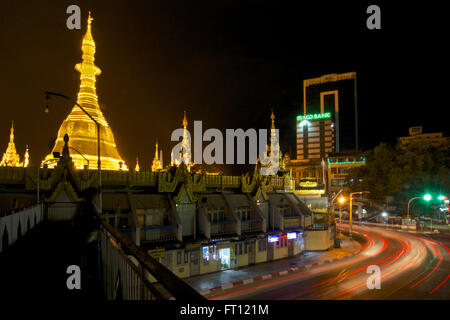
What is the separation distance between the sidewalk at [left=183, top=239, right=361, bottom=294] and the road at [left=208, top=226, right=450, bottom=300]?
0.77m

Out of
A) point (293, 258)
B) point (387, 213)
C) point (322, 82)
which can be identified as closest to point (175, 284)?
point (293, 258)

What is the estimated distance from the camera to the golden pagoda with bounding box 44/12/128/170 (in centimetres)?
3262

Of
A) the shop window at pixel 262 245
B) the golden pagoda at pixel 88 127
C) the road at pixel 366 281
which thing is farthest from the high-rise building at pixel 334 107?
the shop window at pixel 262 245

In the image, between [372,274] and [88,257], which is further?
[372,274]

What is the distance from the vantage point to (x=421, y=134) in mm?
113688

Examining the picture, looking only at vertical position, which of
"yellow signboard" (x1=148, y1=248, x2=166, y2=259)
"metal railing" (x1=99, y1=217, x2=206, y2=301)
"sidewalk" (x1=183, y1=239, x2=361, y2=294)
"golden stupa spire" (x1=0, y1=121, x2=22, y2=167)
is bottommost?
"sidewalk" (x1=183, y1=239, x2=361, y2=294)

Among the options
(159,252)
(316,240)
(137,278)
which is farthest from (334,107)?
(137,278)

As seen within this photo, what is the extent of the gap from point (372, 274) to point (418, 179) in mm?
42442

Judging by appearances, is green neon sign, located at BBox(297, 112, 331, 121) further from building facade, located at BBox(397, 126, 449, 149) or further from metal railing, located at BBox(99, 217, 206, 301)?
metal railing, located at BBox(99, 217, 206, 301)

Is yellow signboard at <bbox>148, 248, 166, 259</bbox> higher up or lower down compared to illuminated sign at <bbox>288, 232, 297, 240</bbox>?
higher up

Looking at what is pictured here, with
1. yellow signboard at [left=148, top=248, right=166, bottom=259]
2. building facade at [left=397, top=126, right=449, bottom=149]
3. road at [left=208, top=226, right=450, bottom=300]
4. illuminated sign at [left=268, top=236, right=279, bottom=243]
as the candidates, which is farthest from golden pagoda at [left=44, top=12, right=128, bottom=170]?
building facade at [left=397, top=126, right=449, bottom=149]

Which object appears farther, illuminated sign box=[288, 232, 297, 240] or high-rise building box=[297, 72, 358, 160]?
high-rise building box=[297, 72, 358, 160]

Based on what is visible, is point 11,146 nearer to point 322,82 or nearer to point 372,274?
point 372,274

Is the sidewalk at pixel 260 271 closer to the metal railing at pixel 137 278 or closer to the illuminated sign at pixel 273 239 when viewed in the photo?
the illuminated sign at pixel 273 239
